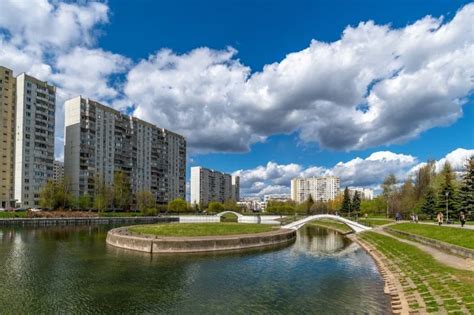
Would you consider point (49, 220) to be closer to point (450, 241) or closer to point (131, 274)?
point (131, 274)

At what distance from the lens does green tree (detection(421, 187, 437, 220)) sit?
256ft

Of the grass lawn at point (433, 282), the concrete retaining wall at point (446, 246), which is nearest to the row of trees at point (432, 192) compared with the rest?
the concrete retaining wall at point (446, 246)

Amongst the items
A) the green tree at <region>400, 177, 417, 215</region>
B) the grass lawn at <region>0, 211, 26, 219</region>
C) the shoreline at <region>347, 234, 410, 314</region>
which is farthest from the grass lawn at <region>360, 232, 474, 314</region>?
the grass lawn at <region>0, 211, 26, 219</region>

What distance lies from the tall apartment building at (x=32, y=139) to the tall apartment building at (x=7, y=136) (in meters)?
1.64

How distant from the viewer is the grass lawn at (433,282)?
1796cm

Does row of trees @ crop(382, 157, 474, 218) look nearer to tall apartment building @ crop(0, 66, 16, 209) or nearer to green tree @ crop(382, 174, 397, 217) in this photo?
green tree @ crop(382, 174, 397, 217)

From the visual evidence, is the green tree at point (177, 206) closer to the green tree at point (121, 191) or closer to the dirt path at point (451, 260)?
the green tree at point (121, 191)

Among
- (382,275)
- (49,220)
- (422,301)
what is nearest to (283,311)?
(422,301)

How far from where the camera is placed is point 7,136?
118 meters

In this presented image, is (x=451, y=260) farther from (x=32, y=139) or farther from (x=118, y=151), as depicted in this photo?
(x=118, y=151)

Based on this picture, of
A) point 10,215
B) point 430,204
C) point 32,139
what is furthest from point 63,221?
point 430,204

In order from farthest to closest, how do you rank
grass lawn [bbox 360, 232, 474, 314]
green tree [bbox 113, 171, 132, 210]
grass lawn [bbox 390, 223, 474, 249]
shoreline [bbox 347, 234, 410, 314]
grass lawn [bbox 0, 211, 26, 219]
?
green tree [bbox 113, 171, 132, 210] → grass lawn [bbox 0, 211, 26, 219] → grass lawn [bbox 390, 223, 474, 249] → shoreline [bbox 347, 234, 410, 314] → grass lawn [bbox 360, 232, 474, 314]

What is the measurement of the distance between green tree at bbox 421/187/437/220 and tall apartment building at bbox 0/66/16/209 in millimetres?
125639

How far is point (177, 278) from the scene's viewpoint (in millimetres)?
29891
